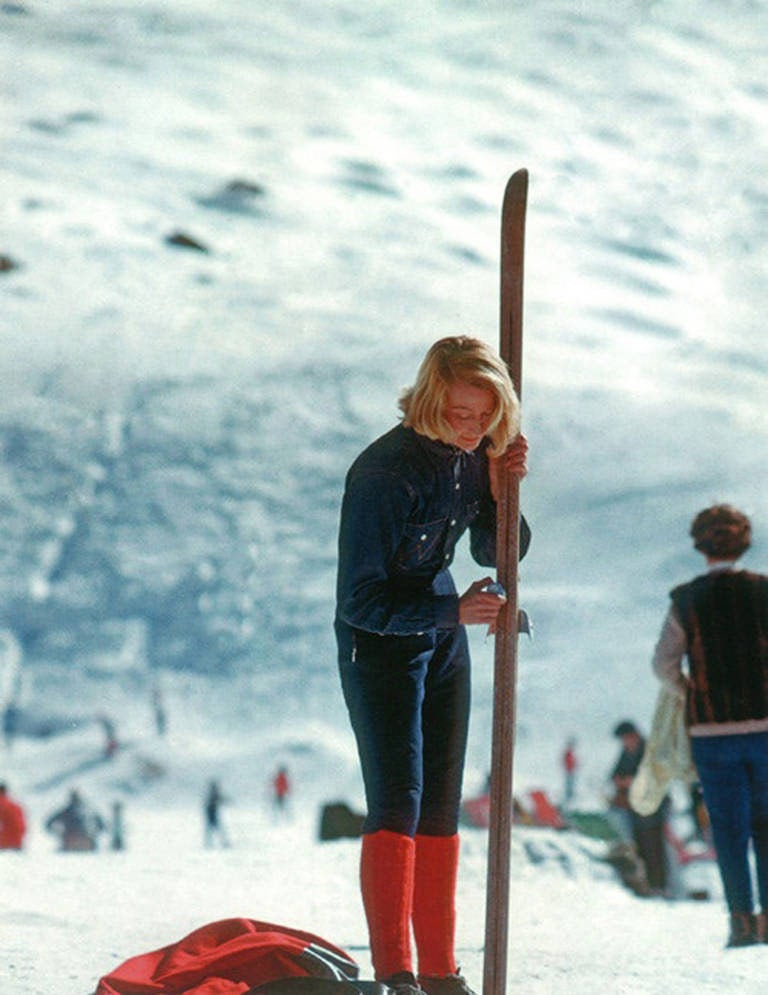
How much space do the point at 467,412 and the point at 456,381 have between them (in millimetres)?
51

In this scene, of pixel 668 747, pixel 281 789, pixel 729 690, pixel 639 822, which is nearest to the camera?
pixel 729 690

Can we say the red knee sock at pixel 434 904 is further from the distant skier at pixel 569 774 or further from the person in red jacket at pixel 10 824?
the distant skier at pixel 569 774

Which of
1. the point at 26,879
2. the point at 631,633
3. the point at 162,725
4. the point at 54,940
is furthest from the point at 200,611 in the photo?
the point at 54,940

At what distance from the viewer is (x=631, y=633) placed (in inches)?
692

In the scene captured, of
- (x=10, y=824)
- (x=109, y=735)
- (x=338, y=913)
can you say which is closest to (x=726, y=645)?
(x=338, y=913)

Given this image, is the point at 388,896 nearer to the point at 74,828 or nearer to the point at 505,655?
the point at 505,655

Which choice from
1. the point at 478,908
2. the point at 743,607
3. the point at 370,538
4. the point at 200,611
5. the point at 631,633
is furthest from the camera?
the point at 200,611

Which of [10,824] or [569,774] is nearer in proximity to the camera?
[10,824]

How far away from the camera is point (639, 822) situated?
574cm

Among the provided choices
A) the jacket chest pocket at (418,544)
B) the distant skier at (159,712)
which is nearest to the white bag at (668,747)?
the jacket chest pocket at (418,544)

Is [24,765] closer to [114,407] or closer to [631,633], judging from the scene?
[114,407]

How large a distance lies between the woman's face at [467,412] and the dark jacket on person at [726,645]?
931mm

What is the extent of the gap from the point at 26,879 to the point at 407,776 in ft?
8.11

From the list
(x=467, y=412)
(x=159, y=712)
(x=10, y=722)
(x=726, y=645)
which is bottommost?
(x=726, y=645)
